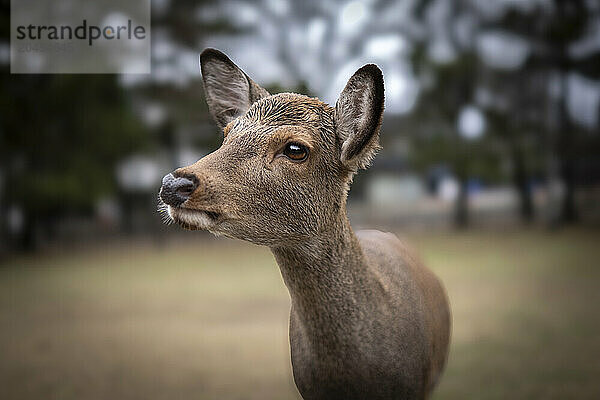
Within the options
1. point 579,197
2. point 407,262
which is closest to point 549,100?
point 579,197

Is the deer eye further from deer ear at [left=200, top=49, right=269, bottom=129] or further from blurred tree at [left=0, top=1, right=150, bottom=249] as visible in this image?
blurred tree at [left=0, top=1, right=150, bottom=249]

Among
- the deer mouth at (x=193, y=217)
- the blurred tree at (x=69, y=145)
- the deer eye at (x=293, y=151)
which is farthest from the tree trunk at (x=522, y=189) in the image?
the deer mouth at (x=193, y=217)

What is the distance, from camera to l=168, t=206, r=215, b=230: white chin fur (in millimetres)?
1281

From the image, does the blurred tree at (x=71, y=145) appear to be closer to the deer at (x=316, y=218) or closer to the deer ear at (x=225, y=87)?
the deer ear at (x=225, y=87)

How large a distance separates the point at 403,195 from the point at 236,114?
448cm

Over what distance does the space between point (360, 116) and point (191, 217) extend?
584mm

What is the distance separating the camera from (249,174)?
1.41 metres

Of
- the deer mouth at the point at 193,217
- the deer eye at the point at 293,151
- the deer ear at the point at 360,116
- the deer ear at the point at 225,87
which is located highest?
the deer ear at the point at 225,87

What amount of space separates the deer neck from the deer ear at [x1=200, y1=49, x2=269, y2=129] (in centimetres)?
53

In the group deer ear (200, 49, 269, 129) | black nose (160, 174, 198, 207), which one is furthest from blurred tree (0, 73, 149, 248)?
black nose (160, 174, 198, 207)

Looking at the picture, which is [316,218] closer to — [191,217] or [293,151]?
[293,151]

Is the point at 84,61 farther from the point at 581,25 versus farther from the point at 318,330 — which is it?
the point at 581,25

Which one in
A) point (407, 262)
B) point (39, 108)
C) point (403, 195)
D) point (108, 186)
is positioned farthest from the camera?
point (403, 195)

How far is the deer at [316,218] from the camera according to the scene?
1.39 meters
